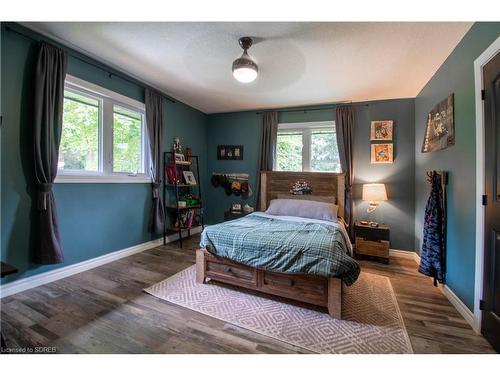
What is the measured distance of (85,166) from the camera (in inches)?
106

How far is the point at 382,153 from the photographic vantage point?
138 inches

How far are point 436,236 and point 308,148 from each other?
2314mm

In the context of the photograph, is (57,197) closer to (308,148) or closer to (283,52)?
(283,52)

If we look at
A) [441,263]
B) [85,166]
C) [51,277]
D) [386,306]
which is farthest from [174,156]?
[441,263]

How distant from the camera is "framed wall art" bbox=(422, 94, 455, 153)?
6.97ft

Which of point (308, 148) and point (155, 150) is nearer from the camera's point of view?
point (155, 150)

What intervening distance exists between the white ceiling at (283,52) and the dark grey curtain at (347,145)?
35 centimetres

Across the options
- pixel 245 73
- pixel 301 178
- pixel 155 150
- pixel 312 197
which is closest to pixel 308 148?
pixel 301 178

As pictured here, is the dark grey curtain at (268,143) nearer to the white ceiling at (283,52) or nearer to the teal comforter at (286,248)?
the white ceiling at (283,52)

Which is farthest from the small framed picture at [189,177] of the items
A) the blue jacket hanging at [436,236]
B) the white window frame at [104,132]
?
the blue jacket hanging at [436,236]

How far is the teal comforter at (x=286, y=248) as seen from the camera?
1781 mm

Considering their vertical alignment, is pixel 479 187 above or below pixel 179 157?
below
